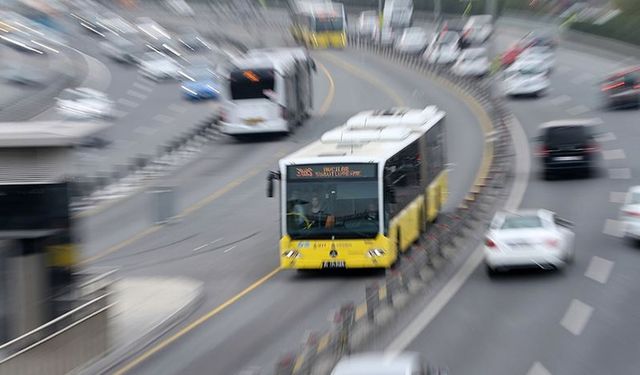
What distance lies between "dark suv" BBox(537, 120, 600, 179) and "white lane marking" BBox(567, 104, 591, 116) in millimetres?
16049

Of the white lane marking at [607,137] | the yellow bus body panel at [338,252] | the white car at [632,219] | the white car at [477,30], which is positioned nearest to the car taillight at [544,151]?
the white lane marking at [607,137]

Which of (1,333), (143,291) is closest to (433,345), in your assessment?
(1,333)

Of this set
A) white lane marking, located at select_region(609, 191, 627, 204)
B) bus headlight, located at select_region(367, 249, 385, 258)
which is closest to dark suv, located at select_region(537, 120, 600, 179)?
white lane marking, located at select_region(609, 191, 627, 204)

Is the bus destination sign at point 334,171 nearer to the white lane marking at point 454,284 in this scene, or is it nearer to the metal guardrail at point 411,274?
the metal guardrail at point 411,274

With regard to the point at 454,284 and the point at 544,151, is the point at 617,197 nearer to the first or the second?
the point at 544,151

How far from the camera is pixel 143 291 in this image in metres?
25.8

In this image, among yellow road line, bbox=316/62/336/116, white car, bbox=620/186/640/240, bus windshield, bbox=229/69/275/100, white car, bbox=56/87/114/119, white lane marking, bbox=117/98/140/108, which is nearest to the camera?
white car, bbox=620/186/640/240

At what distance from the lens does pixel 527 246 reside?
2442 cm

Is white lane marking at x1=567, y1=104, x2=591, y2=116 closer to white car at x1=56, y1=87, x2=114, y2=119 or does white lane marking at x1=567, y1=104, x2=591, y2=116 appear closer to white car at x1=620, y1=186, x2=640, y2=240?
white car at x1=56, y1=87, x2=114, y2=119

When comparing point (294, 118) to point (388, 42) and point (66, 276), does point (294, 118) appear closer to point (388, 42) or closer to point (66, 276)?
point (66, 276)

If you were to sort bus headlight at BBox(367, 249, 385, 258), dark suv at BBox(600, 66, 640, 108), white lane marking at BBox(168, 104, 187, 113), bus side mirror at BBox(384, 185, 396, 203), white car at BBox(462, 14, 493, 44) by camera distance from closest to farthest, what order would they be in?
bus headlight at BBox(367, 249, 385, 258)
bus side mirror at BBox(384, 185, 396, 203)
dark suv at BBox(600, 66, 640, 108)
white lane marking at BBox(168, 104, 187, 113)
white car at BBox(462, 14, 493, 44)

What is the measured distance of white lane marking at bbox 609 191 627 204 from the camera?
114ft

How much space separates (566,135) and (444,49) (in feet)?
140

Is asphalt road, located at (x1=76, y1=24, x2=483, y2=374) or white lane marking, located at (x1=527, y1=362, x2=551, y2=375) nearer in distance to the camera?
white lane marking, located at (x1=527, y1=362, x2=551, y2=375)
